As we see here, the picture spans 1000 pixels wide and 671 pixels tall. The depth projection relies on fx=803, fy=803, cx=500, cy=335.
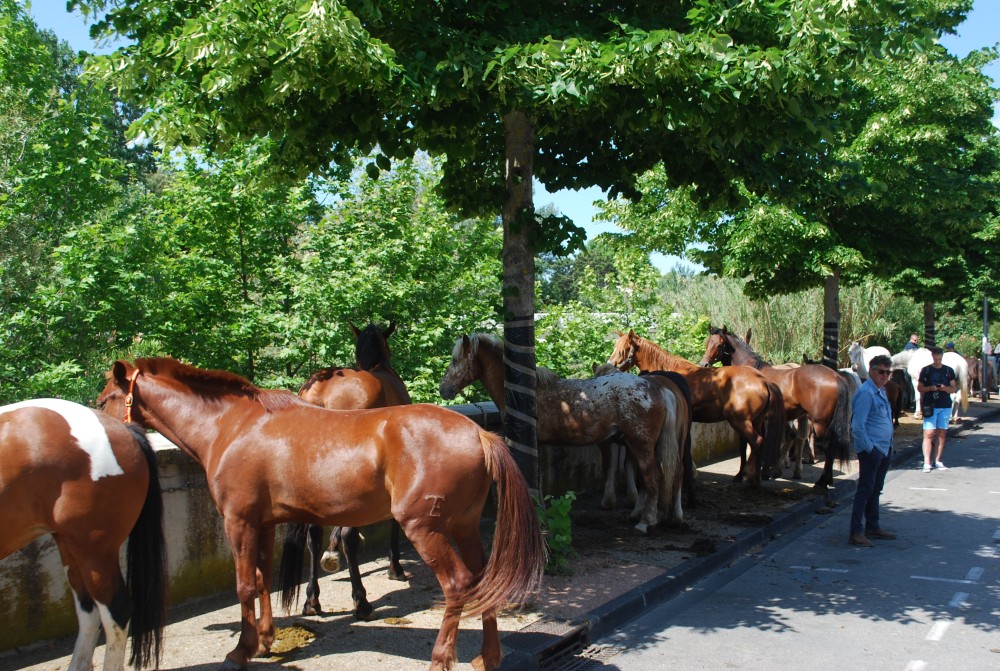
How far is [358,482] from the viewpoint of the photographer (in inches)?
188

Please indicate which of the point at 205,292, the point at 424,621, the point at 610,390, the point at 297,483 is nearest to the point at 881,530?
the point at 610,390

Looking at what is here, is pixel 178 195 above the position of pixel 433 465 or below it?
above

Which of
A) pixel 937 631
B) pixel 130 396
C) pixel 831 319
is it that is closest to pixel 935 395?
pixel 831 319

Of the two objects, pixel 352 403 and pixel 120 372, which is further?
pixel 352 403

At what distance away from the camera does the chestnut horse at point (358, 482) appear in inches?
183

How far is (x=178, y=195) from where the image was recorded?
1301cm

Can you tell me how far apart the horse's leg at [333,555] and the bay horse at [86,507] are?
180 cm

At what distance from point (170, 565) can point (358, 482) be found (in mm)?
2204

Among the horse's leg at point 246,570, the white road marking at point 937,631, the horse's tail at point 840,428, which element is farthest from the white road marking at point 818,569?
the horse's leg at point 246,570

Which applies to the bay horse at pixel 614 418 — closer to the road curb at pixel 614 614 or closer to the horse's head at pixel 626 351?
the road curb at pixel 614 614

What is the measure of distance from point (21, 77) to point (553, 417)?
11453 millimetres

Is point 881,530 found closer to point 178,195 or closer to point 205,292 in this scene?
point 205,292

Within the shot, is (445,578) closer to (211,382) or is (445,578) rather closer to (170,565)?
(211,382)

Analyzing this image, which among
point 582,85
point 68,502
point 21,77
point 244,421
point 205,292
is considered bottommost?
point 68,502
